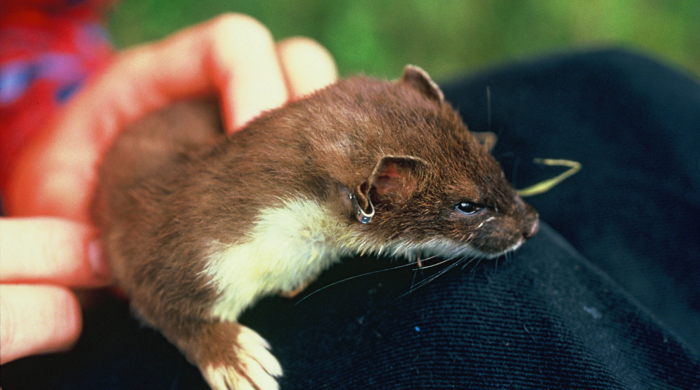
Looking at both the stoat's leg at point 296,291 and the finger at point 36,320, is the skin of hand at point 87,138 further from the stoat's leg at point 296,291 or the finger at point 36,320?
the stoat's leg at point 296,291

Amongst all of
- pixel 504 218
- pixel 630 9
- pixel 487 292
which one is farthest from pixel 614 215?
pixel 630 9

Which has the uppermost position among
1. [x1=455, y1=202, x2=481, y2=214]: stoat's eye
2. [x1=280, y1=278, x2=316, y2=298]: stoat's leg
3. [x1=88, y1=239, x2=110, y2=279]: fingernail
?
[x1=455, y1=202, x2=481, y2=214]: stoat's eye

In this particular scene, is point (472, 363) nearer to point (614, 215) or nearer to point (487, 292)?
point (487, 292)

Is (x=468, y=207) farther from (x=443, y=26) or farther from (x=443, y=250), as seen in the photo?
(x=443, y=26)

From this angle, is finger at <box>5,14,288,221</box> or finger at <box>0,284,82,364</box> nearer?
finger at <box>0,284,82,364</box>

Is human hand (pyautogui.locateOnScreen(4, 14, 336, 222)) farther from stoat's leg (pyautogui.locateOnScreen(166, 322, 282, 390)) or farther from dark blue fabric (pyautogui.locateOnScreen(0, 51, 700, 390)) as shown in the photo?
stoat's leg (pyautogui.locateOnScreen(166, 322, 282, 390))

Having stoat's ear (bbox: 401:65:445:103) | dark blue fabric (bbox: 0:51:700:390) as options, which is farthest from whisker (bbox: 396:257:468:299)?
stoat's ear (bbox: 401:65:445:103)

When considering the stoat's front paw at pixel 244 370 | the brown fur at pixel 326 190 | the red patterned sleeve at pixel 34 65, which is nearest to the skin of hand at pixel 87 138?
the red patterned sleeve at pixel 34 65
